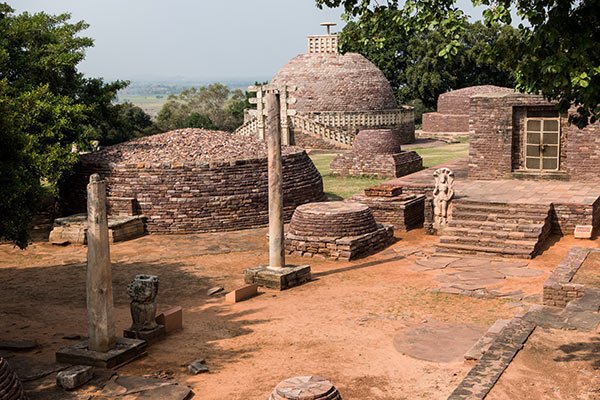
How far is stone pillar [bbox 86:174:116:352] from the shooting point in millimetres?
8938

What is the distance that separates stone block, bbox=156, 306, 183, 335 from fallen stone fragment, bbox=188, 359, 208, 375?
1.39 metres

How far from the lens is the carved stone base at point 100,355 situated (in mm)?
8727

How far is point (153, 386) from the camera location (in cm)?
803

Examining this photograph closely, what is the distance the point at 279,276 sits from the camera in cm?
1232

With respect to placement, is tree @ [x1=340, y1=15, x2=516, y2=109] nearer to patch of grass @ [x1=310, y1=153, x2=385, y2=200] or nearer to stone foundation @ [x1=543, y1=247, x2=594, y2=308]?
patch of grass @ [x1=310, y1=153, x2=385, y2=200]

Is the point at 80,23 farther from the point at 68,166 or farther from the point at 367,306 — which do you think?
the point at 367,306

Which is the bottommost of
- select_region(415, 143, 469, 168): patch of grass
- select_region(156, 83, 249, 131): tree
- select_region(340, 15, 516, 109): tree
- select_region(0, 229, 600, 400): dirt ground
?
select_region(0, 229, 600, 400): dirt ground

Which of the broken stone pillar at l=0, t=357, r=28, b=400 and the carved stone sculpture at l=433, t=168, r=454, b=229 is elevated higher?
the carved stone sculpture at l=433, t=168, r=454, b=229

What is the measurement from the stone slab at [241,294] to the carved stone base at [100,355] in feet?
8.57

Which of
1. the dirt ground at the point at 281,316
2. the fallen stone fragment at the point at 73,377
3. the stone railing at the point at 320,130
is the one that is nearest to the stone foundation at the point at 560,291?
the dirt ground at the point at 281,316

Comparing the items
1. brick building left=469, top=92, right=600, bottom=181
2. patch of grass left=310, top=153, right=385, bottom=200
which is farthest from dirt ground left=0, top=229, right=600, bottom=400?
patch of grass left=310, top=153, right=385, bottom=200

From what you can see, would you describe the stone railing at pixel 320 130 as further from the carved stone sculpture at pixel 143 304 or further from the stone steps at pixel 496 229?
the carved stone sculpture at pixel 143 304

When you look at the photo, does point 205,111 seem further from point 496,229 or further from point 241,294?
point 241,294

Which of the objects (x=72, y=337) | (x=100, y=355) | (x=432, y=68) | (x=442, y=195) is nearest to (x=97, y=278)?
(x=100, y=355)
